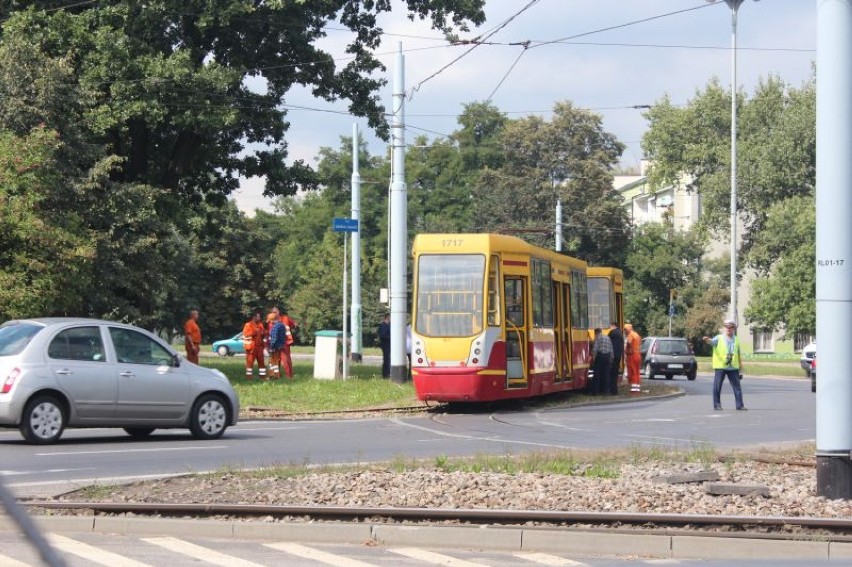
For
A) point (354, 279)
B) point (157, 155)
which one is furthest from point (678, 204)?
point (157, 155)

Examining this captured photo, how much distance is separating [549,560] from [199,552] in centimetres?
231

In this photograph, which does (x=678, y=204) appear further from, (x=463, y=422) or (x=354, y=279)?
(x=463, y=422)

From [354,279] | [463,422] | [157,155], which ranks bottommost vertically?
[463,422]

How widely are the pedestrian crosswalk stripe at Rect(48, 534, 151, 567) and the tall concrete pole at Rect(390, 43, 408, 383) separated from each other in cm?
2115

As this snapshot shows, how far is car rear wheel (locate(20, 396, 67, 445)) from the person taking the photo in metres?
16.4

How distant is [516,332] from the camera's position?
2530cm

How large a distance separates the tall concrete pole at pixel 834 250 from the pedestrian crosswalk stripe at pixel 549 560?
341 cm

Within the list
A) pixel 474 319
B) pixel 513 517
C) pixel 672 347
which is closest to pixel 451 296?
pixel 474 319

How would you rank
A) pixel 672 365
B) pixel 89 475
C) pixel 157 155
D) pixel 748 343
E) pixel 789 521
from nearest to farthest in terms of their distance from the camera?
1. pixel 789 521
2. pixel 89 475
3. pixel 157 155
4. pixel 672 365
5. pixel 748 343

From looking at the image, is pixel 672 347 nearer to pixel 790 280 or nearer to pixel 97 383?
pixel 790 280

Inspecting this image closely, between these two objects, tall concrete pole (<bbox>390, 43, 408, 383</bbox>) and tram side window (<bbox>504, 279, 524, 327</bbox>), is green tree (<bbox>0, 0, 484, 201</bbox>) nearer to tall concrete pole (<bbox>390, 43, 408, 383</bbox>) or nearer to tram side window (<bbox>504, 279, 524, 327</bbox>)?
tall concrete pole (<bbox>390, 43, 408, 383</bbox>)

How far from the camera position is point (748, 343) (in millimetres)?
94312

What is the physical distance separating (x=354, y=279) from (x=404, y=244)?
11.6m

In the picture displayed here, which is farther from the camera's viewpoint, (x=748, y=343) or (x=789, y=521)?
(x=748, y=343)
